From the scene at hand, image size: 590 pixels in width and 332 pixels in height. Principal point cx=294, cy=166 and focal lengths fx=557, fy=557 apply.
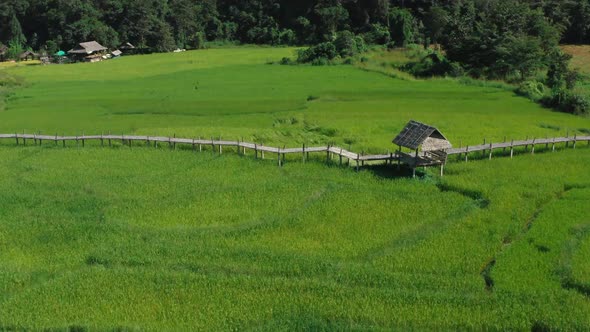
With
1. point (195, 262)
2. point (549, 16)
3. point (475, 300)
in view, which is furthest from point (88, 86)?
point (549, 16)

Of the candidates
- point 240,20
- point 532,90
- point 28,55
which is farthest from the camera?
point 240,20

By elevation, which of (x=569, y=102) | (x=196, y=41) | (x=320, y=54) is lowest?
(x=569, y=102)

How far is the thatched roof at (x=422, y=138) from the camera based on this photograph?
975 inches

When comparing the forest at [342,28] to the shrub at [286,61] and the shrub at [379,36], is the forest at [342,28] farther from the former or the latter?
the shrub at [286,61]

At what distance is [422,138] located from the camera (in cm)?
2467

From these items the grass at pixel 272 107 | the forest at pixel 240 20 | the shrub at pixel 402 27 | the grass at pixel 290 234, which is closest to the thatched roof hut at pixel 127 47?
the forest at pixel 240 20

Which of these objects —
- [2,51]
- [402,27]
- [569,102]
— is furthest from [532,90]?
[2,51]

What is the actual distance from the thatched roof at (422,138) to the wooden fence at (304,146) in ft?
2.15

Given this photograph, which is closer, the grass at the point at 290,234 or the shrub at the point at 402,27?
the grass at the point at 290,234

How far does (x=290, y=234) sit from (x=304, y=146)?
10368 mm

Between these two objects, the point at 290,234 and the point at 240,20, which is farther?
the point at 240,20

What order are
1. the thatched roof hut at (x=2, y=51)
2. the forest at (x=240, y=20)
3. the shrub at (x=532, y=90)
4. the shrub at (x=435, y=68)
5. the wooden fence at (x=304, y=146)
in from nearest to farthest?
1. the wooden fence at (x=304, y=146)
2. the shrub at (x=532, y=90)
3. the shrub at (x=435, y=68)
4. the forest at (x=240, y=20)
5. the thatched roof hut at (x=2, y=51)

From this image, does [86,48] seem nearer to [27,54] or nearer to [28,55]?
[27,54]

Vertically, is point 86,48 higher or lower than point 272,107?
higher
